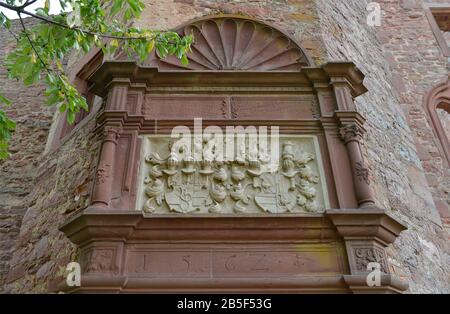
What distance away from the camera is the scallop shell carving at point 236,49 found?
450 centimetres

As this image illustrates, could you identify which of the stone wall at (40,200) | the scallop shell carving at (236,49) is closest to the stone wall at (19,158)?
the stone wall at (40,200)

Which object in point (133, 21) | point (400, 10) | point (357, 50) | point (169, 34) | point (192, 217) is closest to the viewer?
point (192, 217)

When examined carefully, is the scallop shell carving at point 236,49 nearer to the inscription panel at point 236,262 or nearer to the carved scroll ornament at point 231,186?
the carved scroll ornament at point 231,186

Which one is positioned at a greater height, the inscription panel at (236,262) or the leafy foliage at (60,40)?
the leafy foliage at (60,40)

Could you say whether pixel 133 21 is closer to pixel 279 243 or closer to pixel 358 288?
pixel 279 243

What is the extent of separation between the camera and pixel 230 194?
3.51m

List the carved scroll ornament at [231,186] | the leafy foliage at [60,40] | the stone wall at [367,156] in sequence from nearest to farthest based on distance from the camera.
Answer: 1. the leafy foliage at [60,40]
2. the carved scroll ornament at [231,186]
3. the stone wall at [367,156]

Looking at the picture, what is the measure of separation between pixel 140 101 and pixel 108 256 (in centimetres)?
170

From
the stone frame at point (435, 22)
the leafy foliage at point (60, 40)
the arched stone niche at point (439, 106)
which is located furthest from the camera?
the stone frame at point (435, 22)

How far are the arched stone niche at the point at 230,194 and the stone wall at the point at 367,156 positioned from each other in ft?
2.00

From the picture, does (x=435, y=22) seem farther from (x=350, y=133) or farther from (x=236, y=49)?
(x=350, y=133)

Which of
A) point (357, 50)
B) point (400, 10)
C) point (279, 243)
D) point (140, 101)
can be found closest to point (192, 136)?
point (140, 101)

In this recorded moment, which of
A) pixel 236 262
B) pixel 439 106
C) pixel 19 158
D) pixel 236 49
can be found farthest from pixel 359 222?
pixel 19 158

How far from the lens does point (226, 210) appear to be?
3.44 metres
